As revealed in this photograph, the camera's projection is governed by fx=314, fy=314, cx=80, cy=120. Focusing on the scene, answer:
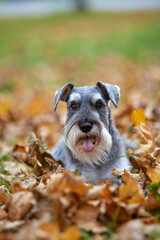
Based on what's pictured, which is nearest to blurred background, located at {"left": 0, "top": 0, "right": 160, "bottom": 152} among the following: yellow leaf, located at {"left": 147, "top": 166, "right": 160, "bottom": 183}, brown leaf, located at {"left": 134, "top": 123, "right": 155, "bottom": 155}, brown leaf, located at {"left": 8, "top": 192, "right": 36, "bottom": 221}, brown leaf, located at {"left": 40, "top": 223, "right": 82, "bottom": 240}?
brown leaf, located at {"left": 134, "top": 123, "right": 155, "bottom": 155}

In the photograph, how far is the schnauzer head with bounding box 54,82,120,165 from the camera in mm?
3939

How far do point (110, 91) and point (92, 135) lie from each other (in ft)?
2.39

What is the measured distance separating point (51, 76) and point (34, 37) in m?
11.9

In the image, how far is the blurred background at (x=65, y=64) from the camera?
26.1 ft

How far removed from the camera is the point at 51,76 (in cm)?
1583

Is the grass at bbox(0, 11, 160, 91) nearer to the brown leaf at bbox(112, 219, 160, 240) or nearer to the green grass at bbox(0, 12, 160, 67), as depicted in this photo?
the green grass at bbox(0, 12, 160, 67)

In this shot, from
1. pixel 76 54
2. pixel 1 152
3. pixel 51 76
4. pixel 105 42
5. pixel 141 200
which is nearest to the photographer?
pixel 141 200

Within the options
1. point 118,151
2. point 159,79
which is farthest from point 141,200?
point 159,79

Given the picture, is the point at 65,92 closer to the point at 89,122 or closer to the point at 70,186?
the point at 89,122

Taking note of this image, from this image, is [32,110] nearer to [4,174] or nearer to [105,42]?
[4,174]

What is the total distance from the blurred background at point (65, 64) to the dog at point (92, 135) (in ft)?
6.45

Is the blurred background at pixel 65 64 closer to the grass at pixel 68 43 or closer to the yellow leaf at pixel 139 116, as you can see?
the grass at pixel 68 43

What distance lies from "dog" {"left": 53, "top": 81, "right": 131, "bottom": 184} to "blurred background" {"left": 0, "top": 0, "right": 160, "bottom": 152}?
1965 mm

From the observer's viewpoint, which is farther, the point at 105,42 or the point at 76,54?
the point at 105,42
